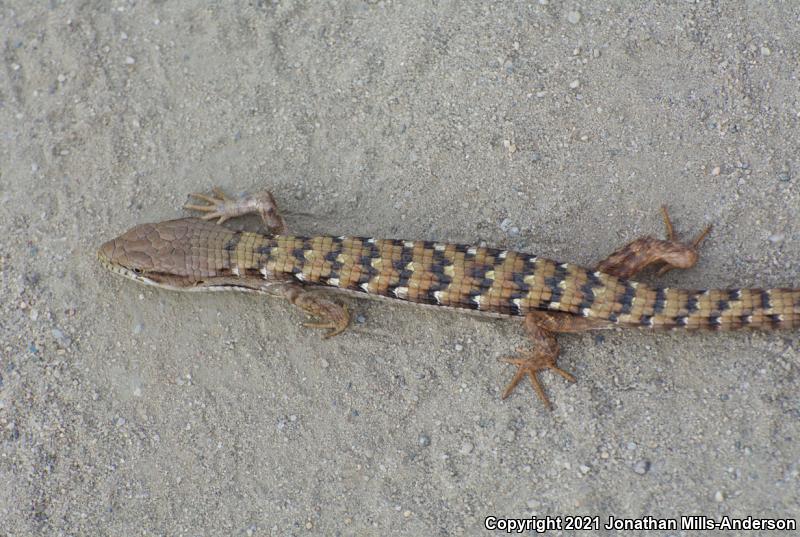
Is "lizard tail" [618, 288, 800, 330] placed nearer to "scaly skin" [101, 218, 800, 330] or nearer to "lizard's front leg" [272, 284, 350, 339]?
"scaly skin" [101, 218, 800, 330]

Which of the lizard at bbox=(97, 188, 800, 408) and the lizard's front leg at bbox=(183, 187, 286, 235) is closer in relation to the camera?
the lizard at bbox=(97, 188, 800, 408)

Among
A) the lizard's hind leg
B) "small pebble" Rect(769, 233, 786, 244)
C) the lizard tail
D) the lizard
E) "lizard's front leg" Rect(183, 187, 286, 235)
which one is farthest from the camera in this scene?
"lizard's front leg" Rect(183, 187, 286, 235)

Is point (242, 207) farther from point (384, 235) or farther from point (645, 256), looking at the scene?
point (645, 256)

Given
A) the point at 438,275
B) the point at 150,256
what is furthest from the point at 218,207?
the point at 438,275

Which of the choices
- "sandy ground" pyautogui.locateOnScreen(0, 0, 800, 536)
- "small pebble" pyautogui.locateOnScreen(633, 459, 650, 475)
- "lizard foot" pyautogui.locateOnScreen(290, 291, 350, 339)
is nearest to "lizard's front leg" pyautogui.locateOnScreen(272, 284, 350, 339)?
"lizard foot" pyautogui.locateOnScreen(290, 291, 350, 339)

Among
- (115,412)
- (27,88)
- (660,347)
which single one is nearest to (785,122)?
(660,347)

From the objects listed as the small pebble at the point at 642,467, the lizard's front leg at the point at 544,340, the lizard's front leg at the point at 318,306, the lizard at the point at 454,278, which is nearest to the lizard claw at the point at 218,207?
the lizard at the point at 454,278
